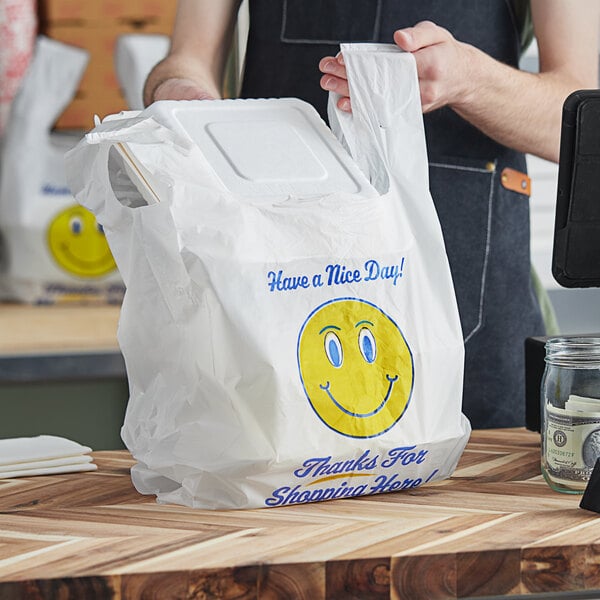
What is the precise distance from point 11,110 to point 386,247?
1564mm

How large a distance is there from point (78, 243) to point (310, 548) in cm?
157

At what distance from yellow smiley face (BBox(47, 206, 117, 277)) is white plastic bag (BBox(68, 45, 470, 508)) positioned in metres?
1.29

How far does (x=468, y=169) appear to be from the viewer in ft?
4.48

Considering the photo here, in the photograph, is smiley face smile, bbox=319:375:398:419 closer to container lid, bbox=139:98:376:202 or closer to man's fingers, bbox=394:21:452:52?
container lid, bbox=139:98:376:202

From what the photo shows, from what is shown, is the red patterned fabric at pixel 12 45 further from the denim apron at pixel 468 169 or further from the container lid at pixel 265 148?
the container lid at pixel 265 148

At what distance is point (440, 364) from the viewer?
0.91 meters

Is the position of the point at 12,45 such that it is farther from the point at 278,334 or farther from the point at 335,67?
the point at 278,334

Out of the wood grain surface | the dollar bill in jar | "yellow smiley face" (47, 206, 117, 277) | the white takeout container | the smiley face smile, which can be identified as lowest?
the wood grain surface

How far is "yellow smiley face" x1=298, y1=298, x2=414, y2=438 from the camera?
2.78 ft

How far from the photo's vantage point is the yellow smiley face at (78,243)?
2211mm

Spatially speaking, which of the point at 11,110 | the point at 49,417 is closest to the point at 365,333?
the point at 49,417

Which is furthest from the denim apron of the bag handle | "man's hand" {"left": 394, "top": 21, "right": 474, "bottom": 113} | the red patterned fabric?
the red patterned fabric

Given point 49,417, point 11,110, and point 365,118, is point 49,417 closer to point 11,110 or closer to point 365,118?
point 11,110

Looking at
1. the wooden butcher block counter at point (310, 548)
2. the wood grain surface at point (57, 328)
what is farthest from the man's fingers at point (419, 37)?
the wood grain surface at point (57, 328)
